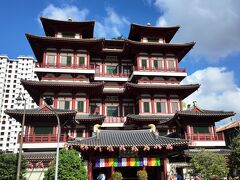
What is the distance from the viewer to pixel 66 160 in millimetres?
20141

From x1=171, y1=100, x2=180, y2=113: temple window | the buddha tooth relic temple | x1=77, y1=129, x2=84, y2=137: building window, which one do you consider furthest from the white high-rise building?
x1=171, y1=100, x2=180, y2=113: temple window

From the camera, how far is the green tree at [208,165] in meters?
23.9

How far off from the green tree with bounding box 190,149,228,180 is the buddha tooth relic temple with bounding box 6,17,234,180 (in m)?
1.99

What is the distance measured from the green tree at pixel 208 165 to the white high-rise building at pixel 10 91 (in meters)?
97.9

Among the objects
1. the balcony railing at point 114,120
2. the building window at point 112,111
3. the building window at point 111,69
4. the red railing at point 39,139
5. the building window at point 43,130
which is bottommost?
the red railing at point 39,139

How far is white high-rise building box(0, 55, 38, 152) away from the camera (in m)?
112

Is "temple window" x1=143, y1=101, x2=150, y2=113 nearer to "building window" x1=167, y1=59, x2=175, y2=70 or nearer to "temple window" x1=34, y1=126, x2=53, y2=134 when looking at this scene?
"building window" x1=167, y1=59, x2=175, y2=70

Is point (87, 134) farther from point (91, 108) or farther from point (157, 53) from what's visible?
point (157, 53)

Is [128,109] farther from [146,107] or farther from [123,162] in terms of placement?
[123,162]

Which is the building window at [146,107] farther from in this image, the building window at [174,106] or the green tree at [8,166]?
the green tree at [8,166]

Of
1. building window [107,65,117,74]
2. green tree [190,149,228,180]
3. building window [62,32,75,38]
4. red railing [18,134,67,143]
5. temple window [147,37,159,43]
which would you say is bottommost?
green tree [190,149,228,180]

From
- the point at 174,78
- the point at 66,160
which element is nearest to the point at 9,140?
the point at 174,78

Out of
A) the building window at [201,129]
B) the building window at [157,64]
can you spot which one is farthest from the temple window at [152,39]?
the building window at [201,129]

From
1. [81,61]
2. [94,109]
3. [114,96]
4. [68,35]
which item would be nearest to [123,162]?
[94,109]
